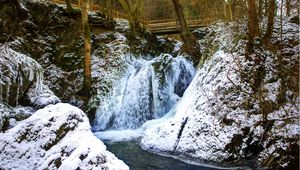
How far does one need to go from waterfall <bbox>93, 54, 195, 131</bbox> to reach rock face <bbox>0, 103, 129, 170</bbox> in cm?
696

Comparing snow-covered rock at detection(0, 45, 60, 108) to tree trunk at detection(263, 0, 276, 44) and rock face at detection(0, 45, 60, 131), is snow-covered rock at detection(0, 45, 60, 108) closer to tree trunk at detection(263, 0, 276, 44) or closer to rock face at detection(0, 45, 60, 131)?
rock face at detection(0, 45, 60, 131)

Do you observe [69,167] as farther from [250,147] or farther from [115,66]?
[115,66]

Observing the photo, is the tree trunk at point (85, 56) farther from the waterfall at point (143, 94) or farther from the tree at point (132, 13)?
the tree at point (132, 13)

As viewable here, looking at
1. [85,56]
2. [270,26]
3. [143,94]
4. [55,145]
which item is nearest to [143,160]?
[55,145]

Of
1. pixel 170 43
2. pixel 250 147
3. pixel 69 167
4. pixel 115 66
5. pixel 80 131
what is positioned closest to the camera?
pixel 69 167

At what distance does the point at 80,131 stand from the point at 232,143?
13.2 ft

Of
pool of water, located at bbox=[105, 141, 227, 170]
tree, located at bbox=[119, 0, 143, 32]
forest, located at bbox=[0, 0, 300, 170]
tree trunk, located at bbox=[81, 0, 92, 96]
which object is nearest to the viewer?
forest, located at bbox=[0, 0, 300, 170]

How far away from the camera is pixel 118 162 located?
3.70m

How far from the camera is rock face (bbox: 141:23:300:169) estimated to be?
6531 millimetres

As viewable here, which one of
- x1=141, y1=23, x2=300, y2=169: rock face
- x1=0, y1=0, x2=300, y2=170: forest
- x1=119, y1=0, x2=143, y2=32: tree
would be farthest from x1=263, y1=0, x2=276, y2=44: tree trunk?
x1=119, y1=0, x2=143, y2=32: tree

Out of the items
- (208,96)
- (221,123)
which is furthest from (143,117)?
(221,123)

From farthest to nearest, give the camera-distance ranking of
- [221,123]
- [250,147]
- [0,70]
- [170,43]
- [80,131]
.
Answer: [170,43], [0,70], [221,123], [250,147], [80,131]

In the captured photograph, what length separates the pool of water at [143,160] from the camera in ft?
23.0

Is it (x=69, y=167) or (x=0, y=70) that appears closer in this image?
(x=69, y=167)
